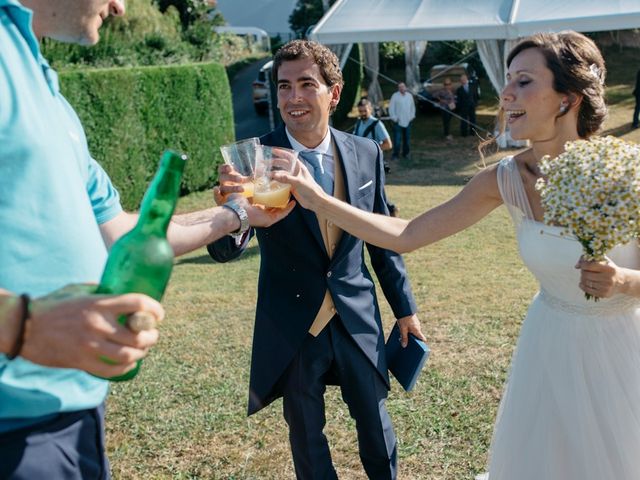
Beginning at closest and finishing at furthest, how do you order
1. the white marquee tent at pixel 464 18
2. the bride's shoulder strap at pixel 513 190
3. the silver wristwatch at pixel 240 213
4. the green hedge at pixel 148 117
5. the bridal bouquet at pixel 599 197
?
the bridal bouquet at pixel 599 197
the silver wristwatch at pixel 240 213
the bride's shoulder strap at pixel 513 190
the green hedge at pixel 148 117
the white marquee tent at pixel 464 18

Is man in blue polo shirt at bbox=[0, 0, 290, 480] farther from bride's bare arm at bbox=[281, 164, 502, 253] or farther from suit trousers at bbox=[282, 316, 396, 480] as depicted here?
suit trousers at bbox=[282, 316, 396, 480]

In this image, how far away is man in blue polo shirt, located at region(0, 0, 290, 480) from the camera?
1405 mm

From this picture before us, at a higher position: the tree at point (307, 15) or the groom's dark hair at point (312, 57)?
the groom's dark hair at point (312, 57)

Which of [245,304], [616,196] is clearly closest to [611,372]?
[616,196]

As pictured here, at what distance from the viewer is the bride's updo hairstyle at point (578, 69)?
3039 millimetres

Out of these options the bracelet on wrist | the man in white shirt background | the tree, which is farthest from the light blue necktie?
the tree

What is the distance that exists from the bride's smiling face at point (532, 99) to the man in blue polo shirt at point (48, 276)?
175cm

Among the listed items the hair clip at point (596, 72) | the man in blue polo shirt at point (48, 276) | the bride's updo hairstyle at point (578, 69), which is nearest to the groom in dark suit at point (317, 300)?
the bride's updo hairstyle at point (578, 69)

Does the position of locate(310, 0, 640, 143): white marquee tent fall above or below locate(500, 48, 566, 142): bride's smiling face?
below

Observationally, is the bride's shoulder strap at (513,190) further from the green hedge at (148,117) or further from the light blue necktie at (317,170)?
the green hedge at (148,117)

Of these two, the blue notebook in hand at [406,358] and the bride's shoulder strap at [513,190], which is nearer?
the bride's shoulder strap at [513,190]

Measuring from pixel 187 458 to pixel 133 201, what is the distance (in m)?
11.1

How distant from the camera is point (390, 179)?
17203 millimetres

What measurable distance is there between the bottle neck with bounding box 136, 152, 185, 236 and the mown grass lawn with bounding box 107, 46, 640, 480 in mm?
3033
